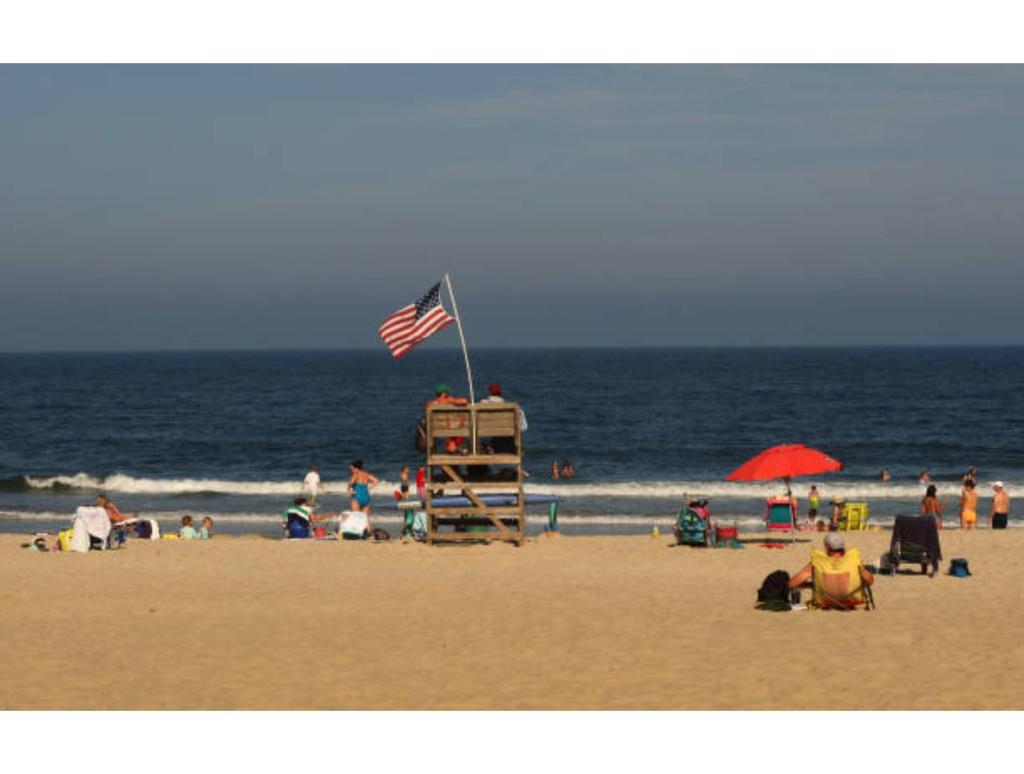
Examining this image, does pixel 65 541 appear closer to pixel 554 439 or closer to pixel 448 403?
pixel 448 403

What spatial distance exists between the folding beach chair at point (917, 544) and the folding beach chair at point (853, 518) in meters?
7.47

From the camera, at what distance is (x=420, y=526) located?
24.1 m

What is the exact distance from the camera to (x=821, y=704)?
11516mm

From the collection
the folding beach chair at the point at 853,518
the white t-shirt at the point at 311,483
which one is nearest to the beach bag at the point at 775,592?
the folding beach chair at the point at 853,518

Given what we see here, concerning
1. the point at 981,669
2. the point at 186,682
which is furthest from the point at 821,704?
the point at 186,682

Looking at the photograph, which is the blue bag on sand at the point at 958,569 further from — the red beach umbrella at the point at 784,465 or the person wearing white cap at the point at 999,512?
the person wearing white cap at the point at 999,512

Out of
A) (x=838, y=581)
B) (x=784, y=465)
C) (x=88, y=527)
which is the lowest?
(x=838, y=581)

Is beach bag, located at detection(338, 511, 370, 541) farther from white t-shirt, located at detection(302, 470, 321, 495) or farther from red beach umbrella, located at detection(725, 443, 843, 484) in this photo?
red beach umbrella, located at detection(725, 443, 843, 484)

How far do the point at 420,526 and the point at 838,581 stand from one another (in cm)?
964

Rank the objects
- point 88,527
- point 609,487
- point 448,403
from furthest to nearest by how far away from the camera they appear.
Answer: point 609,487
point 448,403
point 88,527

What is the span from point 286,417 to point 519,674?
69.2m

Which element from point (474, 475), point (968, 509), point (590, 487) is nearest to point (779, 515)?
point (968, 509)

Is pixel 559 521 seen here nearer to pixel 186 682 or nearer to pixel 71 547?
pixel 71 547

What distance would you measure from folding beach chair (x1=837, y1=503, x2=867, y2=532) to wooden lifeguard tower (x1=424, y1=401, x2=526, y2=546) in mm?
7151
